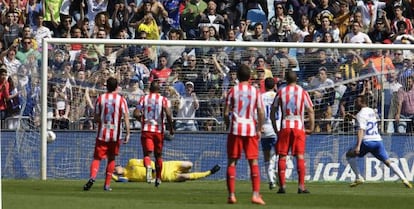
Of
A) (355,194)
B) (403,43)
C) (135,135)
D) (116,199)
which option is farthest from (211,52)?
(116,199)

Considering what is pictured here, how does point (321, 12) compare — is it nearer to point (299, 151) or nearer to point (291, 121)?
point (291, 121)

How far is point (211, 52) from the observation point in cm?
2752

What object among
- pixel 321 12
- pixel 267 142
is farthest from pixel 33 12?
pixel 267 142

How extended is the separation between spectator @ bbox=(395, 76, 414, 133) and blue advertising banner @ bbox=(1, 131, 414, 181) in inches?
9.1

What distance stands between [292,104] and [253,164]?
11.4 ft

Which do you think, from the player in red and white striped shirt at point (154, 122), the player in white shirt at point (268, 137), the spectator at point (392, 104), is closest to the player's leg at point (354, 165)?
the player in white shirt at point (268, 137)

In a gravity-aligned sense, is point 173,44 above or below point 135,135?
above

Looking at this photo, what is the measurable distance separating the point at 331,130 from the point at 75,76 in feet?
19.1

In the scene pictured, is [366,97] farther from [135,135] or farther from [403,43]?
[135,135]

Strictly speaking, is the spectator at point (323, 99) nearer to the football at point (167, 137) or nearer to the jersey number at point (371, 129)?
the jersey number at point (371, 129)

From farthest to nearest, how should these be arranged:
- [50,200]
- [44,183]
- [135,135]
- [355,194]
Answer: [135,135]
[44,183]
[355,194]
[50,200]

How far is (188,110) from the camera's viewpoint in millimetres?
27078

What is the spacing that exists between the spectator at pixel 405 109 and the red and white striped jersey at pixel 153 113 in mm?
6166

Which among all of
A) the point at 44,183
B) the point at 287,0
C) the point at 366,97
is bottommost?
the point at 44,183
